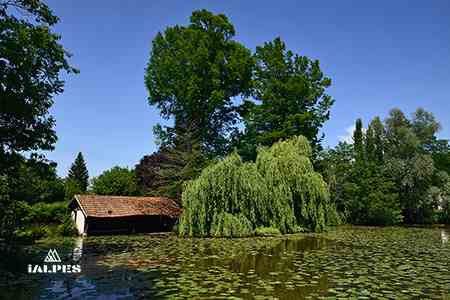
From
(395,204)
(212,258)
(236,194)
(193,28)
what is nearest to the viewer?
(212,258)

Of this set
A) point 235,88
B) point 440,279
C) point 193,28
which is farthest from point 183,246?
point 193,28

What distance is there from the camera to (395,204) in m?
30.2

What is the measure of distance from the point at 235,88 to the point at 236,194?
43.1 ft

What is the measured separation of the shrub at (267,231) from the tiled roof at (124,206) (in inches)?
272

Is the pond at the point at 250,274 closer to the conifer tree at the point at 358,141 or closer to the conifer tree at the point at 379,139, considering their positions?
the conifer tree at the point at 358,141

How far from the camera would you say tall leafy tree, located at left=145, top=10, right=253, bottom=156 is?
1048 inches

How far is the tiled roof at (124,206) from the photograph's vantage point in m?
20.1

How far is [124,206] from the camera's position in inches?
842

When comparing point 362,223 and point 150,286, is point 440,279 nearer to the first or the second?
point 150,286

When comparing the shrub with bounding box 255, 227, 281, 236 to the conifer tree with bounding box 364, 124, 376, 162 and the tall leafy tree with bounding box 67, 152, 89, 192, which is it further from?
the tall leafy tree with bounding box 67, 152, 89, 192

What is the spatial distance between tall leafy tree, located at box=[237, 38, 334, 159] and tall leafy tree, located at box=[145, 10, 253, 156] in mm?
1854

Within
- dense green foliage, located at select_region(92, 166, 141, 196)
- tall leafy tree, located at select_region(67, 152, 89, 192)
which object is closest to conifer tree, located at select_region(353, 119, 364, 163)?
dense green foliage, located at select_region(92, 166, 141, 196)

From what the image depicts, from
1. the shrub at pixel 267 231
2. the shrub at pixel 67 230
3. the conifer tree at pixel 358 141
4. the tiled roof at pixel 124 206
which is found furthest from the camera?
the conifer tree at pixel 358 141

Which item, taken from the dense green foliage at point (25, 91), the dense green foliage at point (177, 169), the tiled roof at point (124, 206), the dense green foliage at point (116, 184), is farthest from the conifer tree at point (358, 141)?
the dense green foliage at point (25, 91)
